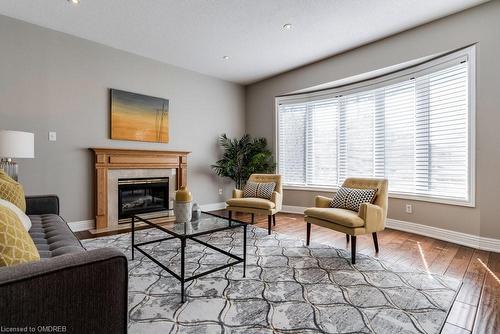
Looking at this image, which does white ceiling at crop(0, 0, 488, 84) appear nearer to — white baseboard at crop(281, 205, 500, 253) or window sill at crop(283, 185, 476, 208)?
window sill at crop(283, 185, 476, 208)

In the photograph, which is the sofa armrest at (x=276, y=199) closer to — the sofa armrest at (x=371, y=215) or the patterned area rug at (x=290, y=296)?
the patterned area rug at (x=290, y=296)

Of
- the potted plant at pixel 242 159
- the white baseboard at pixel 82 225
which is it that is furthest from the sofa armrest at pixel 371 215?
the white baseboard at pixel 82 225

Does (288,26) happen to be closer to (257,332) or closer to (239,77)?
(239,77)

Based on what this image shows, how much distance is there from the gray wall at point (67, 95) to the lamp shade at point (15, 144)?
764mm

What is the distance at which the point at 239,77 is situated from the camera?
5309 mm

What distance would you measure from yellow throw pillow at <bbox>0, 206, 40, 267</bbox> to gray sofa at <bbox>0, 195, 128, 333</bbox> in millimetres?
116

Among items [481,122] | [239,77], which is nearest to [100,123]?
[239,77]

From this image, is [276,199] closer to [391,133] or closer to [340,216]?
[340,216]

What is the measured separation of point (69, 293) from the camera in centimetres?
88

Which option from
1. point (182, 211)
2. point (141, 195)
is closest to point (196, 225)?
point (182, 211)

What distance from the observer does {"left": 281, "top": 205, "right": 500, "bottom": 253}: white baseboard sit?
2.87 meters

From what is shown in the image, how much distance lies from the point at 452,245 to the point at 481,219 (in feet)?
1.41

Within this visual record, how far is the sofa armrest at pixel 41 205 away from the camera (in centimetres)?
254

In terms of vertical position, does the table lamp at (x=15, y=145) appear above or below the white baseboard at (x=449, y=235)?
above
